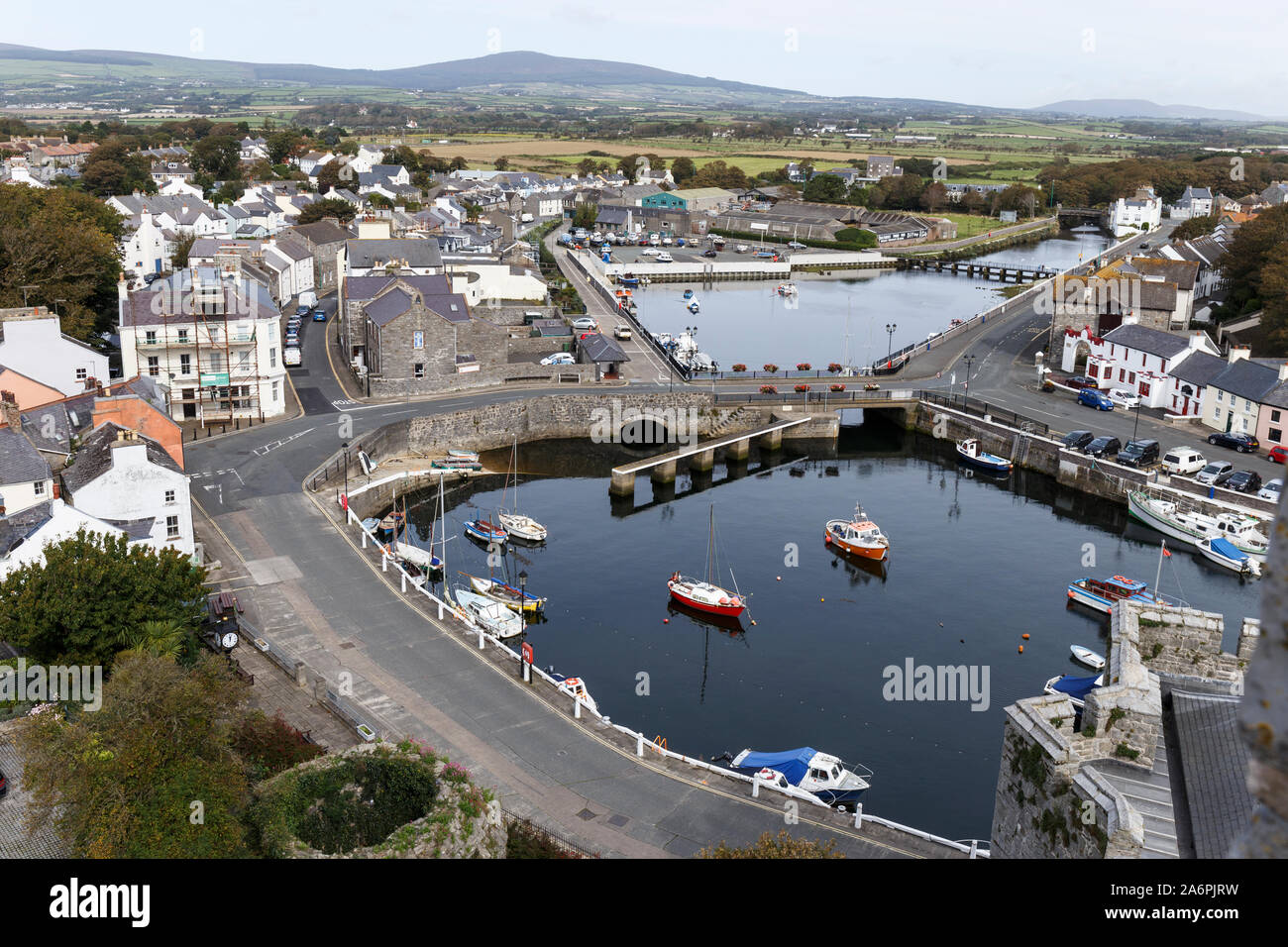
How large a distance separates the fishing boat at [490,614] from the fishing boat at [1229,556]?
30532mm

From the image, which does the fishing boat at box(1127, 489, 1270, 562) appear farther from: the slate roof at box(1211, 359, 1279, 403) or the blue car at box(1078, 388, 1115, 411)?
the blue car at box(1078, 388, 1115, 411)

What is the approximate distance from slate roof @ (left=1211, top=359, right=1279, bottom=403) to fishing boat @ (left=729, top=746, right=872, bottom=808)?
37654 mm

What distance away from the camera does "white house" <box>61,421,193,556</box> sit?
1384 inches

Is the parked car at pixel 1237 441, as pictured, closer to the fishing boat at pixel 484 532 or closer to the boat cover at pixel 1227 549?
the boat cover at pixel 1227 549

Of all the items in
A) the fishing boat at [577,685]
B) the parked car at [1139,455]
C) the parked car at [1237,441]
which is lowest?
the fishing boat at [577,685]

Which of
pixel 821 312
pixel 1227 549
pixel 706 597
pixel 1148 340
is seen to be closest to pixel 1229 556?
pixel 1227 549

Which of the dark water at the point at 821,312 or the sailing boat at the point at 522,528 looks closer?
the sailing boat at the point at 522,528

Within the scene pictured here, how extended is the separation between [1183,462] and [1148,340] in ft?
45.5

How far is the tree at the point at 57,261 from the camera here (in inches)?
2472

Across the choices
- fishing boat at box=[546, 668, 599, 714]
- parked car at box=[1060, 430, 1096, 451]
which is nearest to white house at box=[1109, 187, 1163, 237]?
parked car at box=[1060, 430, 1096, 451]

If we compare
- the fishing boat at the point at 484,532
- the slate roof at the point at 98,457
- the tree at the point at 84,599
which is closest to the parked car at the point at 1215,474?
the fishing boat at the point at 484,532

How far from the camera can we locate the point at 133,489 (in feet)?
118

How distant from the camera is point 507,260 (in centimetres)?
10012

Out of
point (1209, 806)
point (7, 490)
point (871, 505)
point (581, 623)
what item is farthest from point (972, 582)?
point (7, 490)
